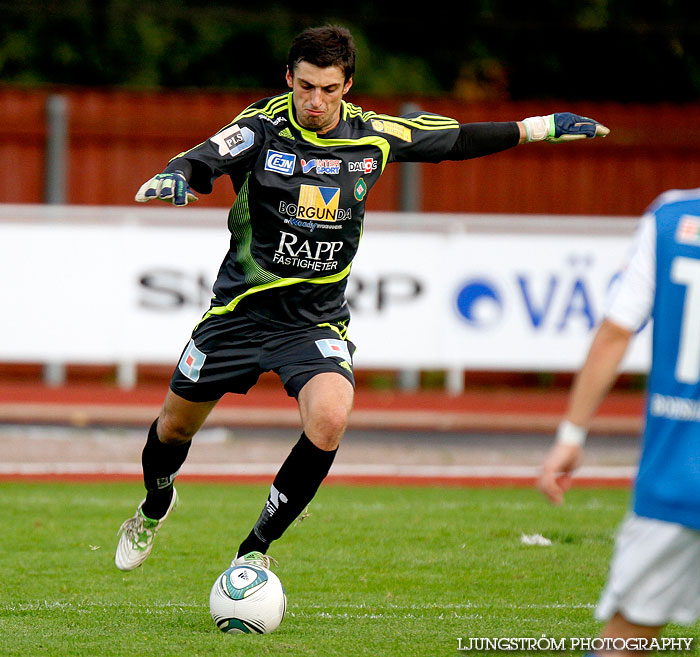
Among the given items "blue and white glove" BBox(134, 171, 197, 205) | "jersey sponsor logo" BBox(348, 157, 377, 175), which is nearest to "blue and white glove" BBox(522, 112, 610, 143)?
"jersey sponsor logo" BBox(348, 157, 377, 175)

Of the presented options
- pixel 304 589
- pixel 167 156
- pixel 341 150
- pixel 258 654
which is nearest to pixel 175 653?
pixel 258 654

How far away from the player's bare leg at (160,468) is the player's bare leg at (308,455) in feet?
2.30

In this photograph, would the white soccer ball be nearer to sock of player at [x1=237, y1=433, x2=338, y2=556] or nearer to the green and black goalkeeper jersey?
sock of player at [x1=237, y1=433, x2=338, y2=556]

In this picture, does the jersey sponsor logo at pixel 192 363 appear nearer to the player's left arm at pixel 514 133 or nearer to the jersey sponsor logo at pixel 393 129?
the jersey sponsor logo at pixel 393 129

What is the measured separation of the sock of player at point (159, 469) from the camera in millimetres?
5969

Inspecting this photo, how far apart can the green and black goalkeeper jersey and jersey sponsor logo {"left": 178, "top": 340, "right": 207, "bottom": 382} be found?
0.23 m

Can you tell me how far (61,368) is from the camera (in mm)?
13344

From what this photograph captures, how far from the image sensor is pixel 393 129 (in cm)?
581

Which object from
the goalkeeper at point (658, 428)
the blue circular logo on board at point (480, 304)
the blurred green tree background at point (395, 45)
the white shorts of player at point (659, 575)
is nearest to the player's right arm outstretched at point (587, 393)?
the goalkeeper at point (658, 428)

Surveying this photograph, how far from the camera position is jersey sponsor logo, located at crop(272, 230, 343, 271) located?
5.58 m

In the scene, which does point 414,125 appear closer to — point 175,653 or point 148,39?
point 175,653

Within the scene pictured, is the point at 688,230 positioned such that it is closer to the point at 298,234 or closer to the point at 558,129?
the point at 298,234

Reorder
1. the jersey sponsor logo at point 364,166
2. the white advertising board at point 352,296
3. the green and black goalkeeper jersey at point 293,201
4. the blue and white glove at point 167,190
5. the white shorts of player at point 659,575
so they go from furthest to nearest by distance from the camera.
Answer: the white advertising board at point 352,296, the jersey sponsor logo at point 364,166, the green and black goalkeeper jersey at point 293,201, the blue and white glove at point 167,190, the white shorts of player at point 659,575

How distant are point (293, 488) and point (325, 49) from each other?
1.87 metres
